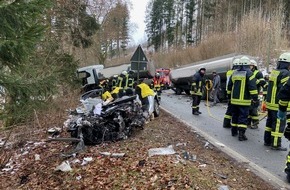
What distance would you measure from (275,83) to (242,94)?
40.3 inches

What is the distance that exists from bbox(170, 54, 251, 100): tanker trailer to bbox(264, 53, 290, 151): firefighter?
1073 cm

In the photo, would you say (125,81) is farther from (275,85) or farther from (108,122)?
(275,85)

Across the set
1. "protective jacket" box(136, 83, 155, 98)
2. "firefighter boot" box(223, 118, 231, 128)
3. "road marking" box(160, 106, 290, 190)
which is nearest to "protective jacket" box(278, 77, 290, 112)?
"road marking" box(160, 106, 290, 190)

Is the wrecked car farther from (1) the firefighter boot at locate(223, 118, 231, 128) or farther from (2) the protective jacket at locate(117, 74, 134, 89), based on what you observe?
(2) the protective jacket at locate(117, 74, 134, 89)

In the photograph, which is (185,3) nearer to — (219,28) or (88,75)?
(219,28)

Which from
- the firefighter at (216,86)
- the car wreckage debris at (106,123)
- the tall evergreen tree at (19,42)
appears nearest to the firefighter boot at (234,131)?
the car wreckage debris at (106,123)

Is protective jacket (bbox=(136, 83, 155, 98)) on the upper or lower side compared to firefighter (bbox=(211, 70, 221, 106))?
upper

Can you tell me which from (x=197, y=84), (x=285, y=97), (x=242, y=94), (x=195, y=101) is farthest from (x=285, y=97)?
(x=195, y=101)

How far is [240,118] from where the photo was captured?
7895 millimetres

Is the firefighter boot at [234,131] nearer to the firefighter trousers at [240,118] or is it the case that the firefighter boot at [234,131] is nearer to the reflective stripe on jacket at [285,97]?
the firefighter trousers at [240,118]

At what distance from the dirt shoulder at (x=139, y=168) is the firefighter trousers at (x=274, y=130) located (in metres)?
1.17

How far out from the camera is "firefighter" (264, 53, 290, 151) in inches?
269

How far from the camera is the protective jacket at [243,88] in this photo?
7.93 meters

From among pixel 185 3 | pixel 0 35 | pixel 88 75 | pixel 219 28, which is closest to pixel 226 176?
pixel 0 35
